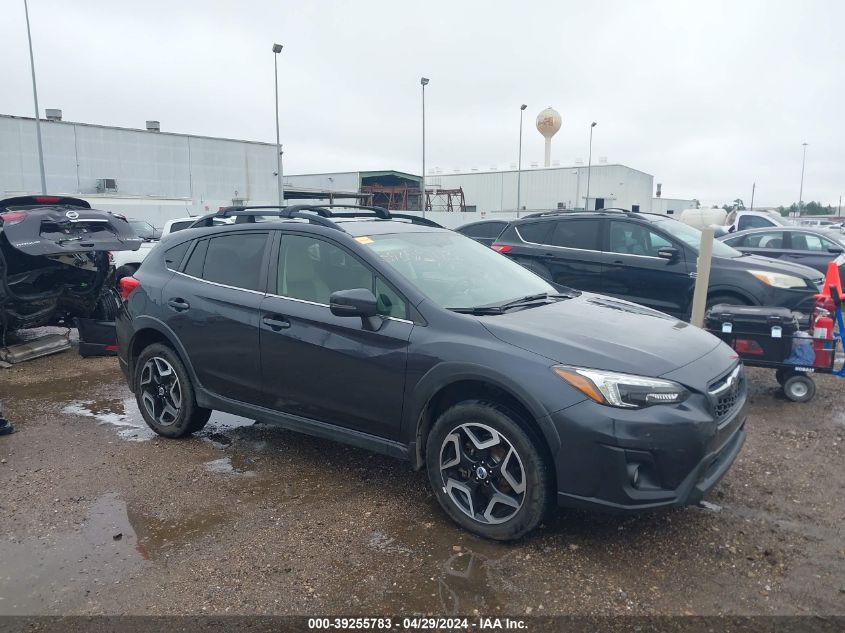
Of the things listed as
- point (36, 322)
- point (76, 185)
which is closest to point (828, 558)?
point (36, 322)

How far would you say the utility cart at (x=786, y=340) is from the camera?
5852 mm

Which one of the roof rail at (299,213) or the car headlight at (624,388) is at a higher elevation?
the roof rail at (299,213)

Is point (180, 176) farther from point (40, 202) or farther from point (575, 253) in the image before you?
point (575, 253)

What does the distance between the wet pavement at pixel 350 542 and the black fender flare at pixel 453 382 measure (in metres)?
0.55

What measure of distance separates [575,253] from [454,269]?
456 centimetres

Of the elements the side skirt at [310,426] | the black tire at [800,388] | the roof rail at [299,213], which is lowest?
the black tire at [800,388]

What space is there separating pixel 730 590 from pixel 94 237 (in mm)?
7434

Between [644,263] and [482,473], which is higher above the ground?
[644,263]

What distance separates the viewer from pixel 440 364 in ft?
11.6

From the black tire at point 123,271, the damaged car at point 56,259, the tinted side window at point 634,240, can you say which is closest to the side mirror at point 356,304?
the damaged car at point 56,259

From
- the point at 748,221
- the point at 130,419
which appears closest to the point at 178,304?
the point at 130,419

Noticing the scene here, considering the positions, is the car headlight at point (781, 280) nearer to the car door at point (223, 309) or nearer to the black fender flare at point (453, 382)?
the black fender flare at point (453, 382)

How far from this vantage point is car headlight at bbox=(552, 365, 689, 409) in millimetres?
3102

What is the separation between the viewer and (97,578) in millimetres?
3205
